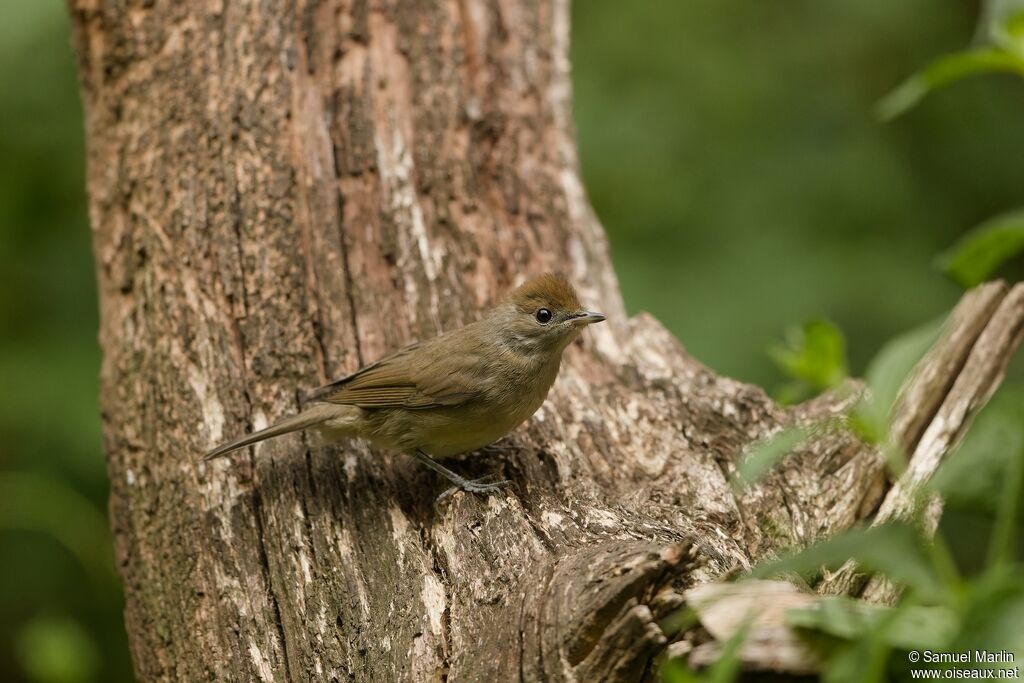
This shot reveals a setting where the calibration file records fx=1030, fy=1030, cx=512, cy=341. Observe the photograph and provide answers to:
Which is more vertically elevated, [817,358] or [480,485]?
[817,358]

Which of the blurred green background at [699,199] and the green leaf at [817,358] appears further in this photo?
the blurred green background at [699,199]

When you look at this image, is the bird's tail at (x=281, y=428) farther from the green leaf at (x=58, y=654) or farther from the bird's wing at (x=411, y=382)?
the green leaf at (x=58, y=654)

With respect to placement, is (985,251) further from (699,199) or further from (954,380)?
(699,199)

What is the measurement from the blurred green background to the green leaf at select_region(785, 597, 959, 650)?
355 cm

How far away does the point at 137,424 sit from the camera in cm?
412

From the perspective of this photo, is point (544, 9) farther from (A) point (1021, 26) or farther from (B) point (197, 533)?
(B) point (197, 533)

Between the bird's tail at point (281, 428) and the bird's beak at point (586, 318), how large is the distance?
3.45ft

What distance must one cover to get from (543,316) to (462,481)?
812 mm

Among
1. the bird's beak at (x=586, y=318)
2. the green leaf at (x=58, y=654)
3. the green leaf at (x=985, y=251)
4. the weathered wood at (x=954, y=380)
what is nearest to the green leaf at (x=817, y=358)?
the weathered wood at (x=954, y=380)

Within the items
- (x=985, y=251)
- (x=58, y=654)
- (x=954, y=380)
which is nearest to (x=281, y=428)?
(x=58, y=654)

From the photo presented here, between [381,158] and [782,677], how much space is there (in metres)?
3.07

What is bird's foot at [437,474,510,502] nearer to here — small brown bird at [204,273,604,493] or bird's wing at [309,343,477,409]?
small brown bird at [204,273,604,493]

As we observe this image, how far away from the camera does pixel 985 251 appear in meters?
2.80

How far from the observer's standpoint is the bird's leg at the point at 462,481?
365 centimetres
